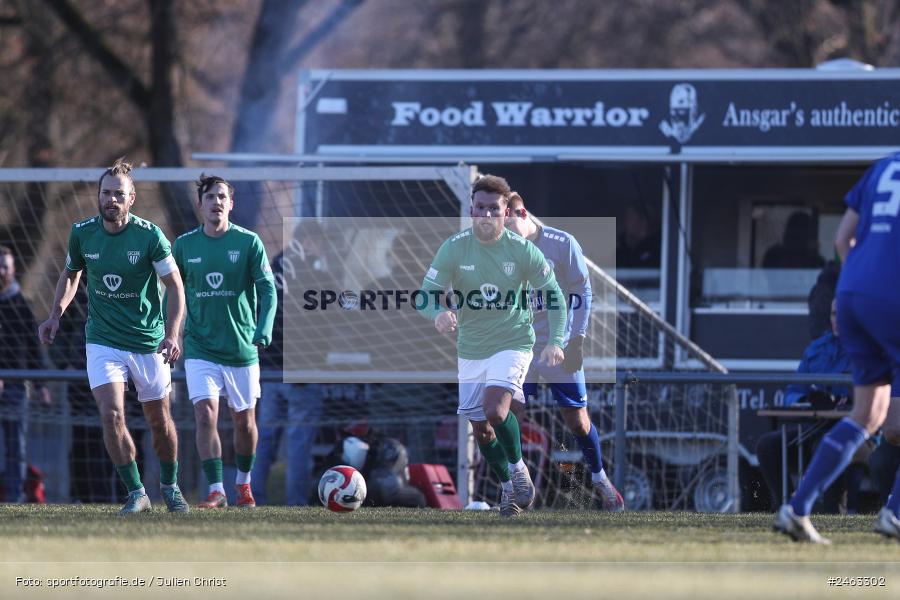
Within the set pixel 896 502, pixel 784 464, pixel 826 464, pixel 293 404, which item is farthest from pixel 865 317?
pixel 293 404

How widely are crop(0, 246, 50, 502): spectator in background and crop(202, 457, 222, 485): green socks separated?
316cm

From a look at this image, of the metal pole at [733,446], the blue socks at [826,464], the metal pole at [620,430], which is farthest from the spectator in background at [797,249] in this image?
the blue socks at [826,464]

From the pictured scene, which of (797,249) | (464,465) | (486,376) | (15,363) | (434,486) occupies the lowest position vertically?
(434,486)

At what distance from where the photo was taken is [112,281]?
9.30 metres

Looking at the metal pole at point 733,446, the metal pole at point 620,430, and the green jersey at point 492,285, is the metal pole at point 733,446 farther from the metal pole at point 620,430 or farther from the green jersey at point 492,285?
the green jersey at point 492,285

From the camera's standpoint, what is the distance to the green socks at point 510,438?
9391 millimetres

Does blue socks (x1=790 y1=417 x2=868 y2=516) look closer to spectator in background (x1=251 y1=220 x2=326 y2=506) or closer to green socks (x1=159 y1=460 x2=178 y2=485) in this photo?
green socks (x1=159 y1=460 x2=178 y2=485)

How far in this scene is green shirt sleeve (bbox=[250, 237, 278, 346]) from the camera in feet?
33.1

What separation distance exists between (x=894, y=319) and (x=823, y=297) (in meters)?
5.10

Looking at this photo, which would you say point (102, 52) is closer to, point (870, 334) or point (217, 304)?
point (217, 304)

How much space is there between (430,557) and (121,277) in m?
3.56

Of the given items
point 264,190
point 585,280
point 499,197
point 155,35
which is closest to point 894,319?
point 499,197

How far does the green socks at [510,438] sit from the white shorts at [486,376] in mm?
133

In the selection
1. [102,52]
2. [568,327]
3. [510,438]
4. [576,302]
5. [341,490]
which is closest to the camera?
[510,438]
